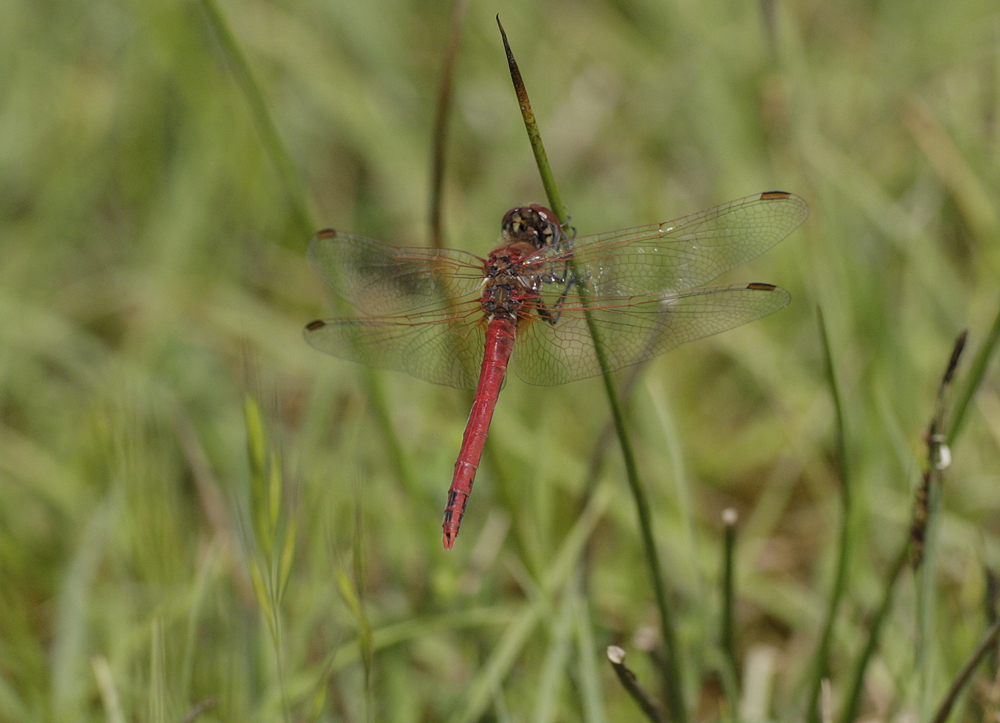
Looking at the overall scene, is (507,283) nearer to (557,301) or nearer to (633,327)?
(557,301)

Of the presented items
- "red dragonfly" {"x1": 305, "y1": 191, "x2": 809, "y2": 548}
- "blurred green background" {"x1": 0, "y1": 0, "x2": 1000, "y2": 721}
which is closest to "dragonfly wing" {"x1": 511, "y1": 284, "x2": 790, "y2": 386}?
"red dragonfly" {"x1": 305, "y1": 191, "x2": 809, "y2": 548}

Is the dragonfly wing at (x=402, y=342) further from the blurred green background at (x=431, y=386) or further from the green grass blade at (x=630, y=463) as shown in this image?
the green grass blade at (x=630, y=463)

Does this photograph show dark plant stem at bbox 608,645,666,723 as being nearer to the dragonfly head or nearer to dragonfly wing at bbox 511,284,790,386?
dragonfly wing at bbox 511,284,790,386

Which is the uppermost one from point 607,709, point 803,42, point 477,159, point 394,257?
point 803,42

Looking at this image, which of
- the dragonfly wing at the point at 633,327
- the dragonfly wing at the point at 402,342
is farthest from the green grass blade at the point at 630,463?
the dragonfly wing at the point at 402,342

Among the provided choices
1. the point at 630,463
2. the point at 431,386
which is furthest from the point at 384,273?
the point at 630,463

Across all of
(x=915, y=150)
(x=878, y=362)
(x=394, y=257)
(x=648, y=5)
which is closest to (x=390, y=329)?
(x=394, y=257)

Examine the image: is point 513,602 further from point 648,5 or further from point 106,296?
point 648,5
